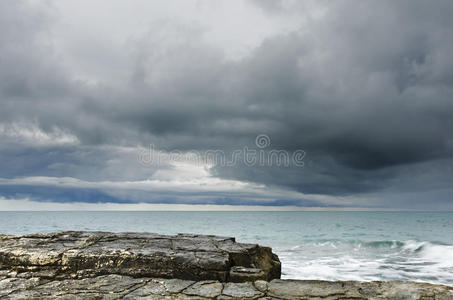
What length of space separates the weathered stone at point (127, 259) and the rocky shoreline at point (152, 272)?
1cm

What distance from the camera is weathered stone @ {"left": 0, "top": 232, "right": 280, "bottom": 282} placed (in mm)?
4684

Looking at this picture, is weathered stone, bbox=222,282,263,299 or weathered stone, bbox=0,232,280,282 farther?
weathered stone, bbox=0,232,280,282

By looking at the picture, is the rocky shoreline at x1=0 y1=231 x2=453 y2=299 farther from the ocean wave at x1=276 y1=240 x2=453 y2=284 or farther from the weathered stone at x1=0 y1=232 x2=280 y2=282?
the ocean wave at x1=276 y1=240 x2=453 y2=284

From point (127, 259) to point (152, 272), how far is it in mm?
501

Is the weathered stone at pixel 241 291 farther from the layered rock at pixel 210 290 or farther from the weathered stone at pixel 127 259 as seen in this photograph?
the weathered stone at pixel 127 259

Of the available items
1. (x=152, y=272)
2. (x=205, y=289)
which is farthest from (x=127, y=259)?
(x=205, y=289)

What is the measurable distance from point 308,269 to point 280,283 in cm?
947

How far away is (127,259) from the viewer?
15.9ft

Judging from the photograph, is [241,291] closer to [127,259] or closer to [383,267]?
[127,259]

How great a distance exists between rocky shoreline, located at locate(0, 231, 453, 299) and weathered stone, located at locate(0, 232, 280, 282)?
0.01 metres

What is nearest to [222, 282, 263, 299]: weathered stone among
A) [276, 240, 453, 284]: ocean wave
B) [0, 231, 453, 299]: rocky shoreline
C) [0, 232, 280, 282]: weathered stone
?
[0, 231, 453, 299]: rocky shoreline

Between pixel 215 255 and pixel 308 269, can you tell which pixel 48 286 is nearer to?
pixel 215 255

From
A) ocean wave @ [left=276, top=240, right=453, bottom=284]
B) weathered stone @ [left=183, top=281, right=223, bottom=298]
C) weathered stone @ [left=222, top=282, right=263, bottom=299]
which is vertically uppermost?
weathered stone @ [left=222, top=282, right=263, bottom=299]

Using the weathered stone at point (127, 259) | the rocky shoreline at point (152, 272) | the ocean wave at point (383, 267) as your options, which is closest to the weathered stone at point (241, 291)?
the rocky shoreline at point (152, 272)
